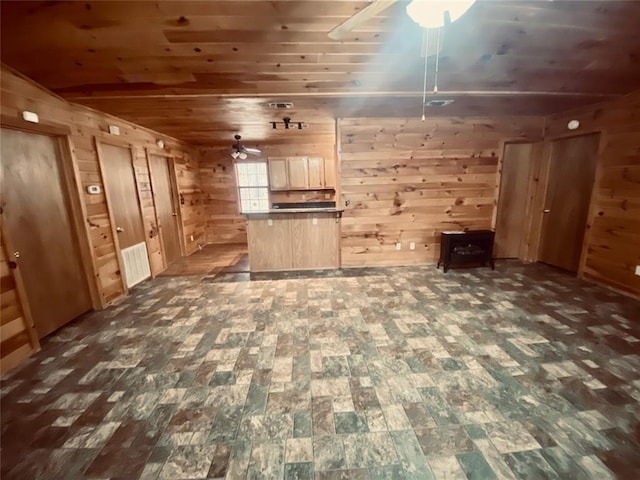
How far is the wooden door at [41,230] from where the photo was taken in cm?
246

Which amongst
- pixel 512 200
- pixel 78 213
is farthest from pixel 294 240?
pixel 512 200

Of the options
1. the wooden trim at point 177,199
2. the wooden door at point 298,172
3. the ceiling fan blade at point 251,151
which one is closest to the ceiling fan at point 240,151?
the ceiling fan blade at point 251,151

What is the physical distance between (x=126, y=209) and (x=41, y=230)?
4.18 feet

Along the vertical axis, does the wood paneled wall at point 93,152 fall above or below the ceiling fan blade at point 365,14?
below

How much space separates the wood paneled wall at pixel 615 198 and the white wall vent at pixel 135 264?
6595mm

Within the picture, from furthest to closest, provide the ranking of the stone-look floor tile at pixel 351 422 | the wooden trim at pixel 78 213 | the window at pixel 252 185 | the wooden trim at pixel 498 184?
1. the window at pixel 252 185
2. the wooden trim at pixel 498 184
3. the wooden trim at pixel 78 213
4. the stone-look floor tile at pixel 351 422

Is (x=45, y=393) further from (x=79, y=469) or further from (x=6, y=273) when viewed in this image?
(x=6, y=273)

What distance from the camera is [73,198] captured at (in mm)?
3090

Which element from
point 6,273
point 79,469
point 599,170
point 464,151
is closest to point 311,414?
point 79,469

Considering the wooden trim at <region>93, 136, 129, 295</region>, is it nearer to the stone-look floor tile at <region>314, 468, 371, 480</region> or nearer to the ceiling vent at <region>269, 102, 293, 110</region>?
the ceiling vent at <region>269, 102, 293, 110</region>

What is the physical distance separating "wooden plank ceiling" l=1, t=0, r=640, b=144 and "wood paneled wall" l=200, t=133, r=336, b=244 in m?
3.06

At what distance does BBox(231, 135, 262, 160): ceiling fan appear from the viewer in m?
5.74

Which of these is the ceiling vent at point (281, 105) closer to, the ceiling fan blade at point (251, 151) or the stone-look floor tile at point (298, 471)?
the ceiling fan blade at point (251, 151)

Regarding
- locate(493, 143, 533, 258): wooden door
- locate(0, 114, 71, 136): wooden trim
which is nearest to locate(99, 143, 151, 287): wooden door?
locate(0, 114, 71, 136): wooden trim
